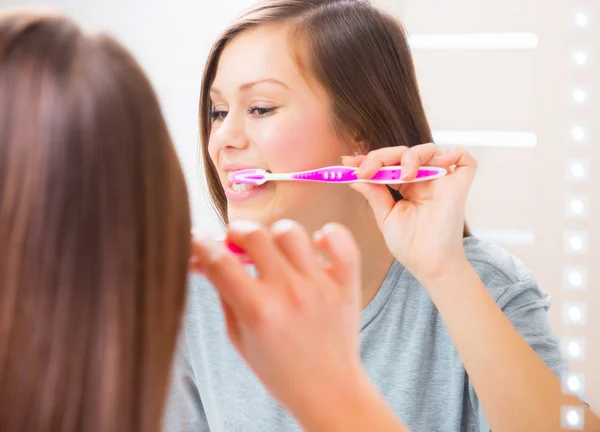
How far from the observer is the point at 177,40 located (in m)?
1.21

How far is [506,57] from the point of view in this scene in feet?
2.89

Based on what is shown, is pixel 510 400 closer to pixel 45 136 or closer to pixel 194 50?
pixel 45 136

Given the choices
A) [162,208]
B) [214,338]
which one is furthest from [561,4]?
[162,208]

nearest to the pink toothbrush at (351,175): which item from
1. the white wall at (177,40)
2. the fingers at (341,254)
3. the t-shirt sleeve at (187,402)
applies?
the t-shirt sleeve at (187,402)

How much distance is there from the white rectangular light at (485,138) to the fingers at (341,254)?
2.08ft

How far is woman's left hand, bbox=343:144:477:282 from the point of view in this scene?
588 millimetres

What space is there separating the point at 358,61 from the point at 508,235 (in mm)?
320

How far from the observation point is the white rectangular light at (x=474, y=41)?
2.87ft

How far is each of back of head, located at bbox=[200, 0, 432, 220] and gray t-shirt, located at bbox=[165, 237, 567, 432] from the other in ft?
0.51

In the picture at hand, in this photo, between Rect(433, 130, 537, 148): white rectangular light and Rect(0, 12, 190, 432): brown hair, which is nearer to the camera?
Rect(0, 12, 190, 432): brown hair

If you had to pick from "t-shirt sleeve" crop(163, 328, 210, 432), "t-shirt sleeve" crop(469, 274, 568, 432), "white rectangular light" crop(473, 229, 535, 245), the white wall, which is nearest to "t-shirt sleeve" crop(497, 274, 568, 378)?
"t-shirt sleeve" crop(469, 274, 568, 432)

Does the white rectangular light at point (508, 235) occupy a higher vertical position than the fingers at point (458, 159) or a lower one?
lower

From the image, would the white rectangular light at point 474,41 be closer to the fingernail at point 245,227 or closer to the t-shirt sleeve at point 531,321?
the t-shirt sleeve at point 531,321

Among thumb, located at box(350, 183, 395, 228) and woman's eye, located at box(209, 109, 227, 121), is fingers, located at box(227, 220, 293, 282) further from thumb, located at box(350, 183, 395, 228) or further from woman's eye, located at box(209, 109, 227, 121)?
woman's eye, located at box(209, 109, 227, 121)
